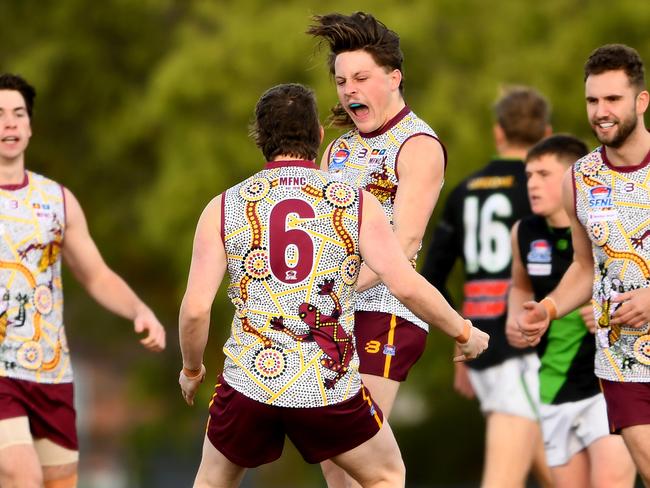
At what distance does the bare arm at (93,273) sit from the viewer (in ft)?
27.3

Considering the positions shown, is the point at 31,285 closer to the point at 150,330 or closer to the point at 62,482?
the point at 150,330

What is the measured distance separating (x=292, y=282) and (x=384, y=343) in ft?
4.43

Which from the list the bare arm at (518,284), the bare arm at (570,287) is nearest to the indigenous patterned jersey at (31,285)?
the bare arm at (570,287)

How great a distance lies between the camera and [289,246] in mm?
6176

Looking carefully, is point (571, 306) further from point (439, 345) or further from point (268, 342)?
point (439, 345)

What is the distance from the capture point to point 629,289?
716cm

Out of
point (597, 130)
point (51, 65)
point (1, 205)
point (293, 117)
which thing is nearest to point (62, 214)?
point (1, 205)

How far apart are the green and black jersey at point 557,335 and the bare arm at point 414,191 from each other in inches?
63.5

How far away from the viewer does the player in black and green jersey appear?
8664 mm

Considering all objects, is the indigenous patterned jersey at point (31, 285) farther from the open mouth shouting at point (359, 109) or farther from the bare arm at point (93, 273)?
the open mouth shouting at point (359, 109)

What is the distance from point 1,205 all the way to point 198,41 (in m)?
12.5

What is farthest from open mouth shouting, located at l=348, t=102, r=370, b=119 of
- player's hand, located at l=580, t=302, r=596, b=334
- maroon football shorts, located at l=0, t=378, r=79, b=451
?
maroon football shorts, located at l=0, t=378, r=79, b=451

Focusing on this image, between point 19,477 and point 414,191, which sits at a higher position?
point 414,191

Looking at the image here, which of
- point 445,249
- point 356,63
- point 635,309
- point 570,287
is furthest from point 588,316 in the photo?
point 356,63
